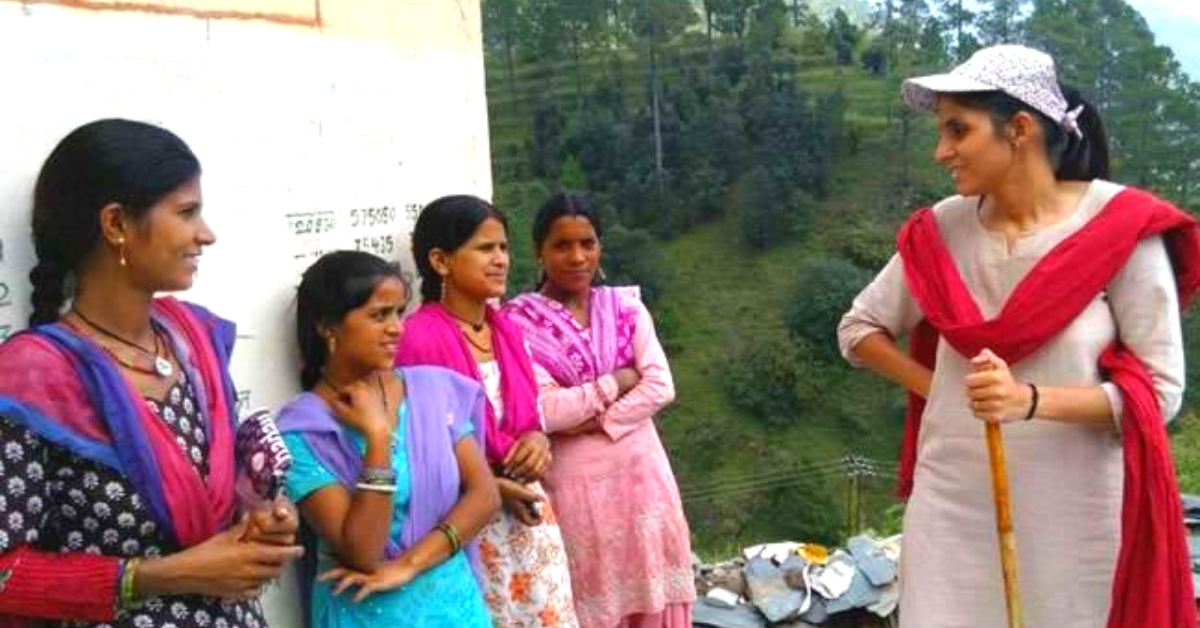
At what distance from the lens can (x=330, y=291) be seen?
99.0 inches

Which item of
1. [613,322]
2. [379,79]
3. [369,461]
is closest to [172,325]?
[369,461]

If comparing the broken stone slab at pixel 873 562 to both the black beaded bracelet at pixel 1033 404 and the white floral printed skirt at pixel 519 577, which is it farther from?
the black beaded bracelet at pixel 1033 404

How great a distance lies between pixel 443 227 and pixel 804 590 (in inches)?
109

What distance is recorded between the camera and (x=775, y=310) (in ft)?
157

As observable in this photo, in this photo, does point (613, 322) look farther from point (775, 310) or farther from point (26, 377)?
point (775, 310)

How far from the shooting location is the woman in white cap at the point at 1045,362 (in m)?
2.34

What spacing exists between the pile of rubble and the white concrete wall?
2.39 metres

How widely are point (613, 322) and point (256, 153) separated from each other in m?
1.21

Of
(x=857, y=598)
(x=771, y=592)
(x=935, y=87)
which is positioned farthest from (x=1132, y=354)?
(x=771, y=592)

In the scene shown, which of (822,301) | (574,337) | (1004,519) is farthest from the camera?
(822,301)

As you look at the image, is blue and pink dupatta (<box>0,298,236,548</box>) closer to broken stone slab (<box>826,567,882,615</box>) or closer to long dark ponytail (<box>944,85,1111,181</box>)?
long dark ponytail (<box>944,85,1111,181</box>)

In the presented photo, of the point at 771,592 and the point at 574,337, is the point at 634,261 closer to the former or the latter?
the point at 771,592

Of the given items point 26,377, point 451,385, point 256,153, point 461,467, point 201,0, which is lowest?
point 461,467

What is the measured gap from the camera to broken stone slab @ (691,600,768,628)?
16.0 ft
